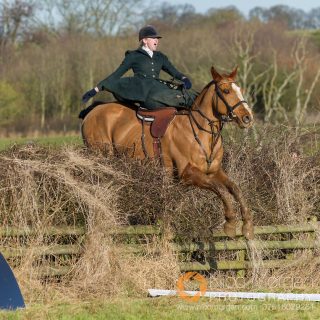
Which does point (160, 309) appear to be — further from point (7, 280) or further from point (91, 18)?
point (91, 18)

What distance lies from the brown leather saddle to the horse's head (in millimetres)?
629

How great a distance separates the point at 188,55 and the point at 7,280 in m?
39.2

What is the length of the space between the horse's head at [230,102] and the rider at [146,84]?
64 centimetres

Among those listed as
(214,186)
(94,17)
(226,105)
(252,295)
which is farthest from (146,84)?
(94,17)

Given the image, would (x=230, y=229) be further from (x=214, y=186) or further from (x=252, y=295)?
Result: (x=252, y=295)

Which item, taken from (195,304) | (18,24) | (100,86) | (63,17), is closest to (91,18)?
(63,17)

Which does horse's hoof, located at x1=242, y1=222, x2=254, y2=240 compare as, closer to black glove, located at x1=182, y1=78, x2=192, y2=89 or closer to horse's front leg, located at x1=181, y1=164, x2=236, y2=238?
horse's front leg, located at x1=181, y1=164, x2=236, y2=238

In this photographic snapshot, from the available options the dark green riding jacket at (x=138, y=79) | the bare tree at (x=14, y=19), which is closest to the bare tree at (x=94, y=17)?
the bare tree at (x=14, y=19)

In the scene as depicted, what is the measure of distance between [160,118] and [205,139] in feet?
2.29

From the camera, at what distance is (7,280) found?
6945 mm

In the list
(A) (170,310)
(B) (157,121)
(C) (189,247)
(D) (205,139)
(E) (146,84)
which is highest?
(E) (146,84)

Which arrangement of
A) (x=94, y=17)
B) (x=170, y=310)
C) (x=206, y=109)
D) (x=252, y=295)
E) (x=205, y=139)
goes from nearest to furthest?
(x=170, y=310) → (x=252, y=295) → (x=205, y=139) → (x=206, y=109) → (x=94, y=17)

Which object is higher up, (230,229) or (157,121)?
(157,121)

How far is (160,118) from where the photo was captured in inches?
360
